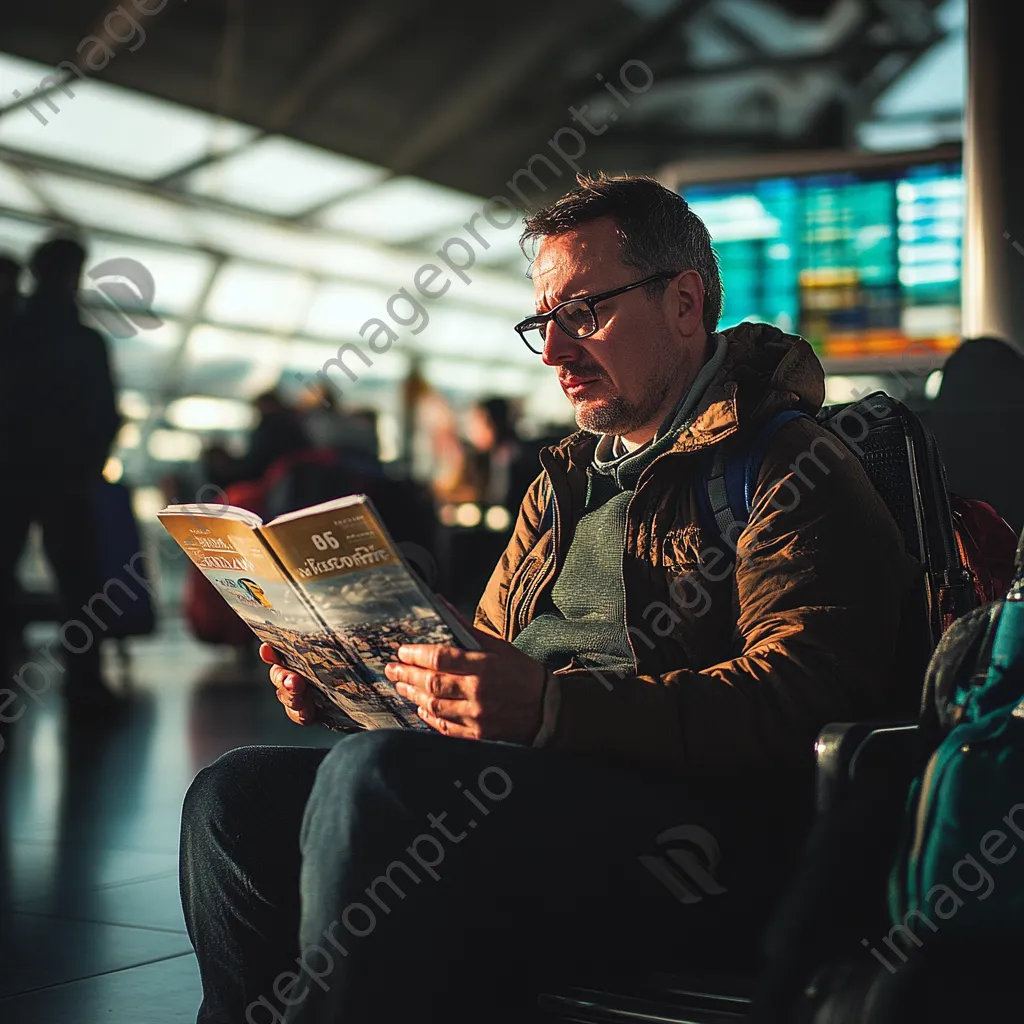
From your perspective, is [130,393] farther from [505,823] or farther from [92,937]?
[505,823]

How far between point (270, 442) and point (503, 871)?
6553mm

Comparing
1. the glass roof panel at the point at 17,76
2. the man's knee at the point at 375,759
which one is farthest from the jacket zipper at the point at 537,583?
the glass roof panel at the point at 17,76

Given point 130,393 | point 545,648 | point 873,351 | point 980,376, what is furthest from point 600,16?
point 545,648

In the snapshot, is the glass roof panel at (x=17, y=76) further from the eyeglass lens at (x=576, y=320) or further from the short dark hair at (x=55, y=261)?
the eyeglass lens at (x=576, y=320)

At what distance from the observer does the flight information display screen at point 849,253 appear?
525cm

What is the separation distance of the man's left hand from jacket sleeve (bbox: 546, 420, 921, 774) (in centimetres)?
3

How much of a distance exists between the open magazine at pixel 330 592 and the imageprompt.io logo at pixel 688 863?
284 millimetres

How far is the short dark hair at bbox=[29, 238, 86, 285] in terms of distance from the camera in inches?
223

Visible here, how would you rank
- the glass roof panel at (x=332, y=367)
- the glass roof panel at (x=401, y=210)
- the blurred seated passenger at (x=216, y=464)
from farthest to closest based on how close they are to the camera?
the glass roof panel at (x=401, y=210) → the glass roof panel at (x=332, y=367) → the blurred seated passenger at (x=216, y=464)

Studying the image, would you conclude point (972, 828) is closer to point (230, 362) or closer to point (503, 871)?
point (503, 871)

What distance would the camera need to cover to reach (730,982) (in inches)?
58.1

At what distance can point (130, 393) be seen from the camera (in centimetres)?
1406

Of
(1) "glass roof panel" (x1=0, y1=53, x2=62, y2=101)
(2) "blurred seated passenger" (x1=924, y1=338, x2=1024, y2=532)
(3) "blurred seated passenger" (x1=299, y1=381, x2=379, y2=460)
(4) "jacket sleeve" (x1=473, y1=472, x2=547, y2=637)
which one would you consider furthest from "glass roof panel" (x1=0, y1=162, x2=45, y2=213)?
(4) "jacket sleeve" (x1=473, y1=472, x2=547, y2=637)

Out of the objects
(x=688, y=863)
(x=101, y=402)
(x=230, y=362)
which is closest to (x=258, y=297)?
(x=230, y=362)
